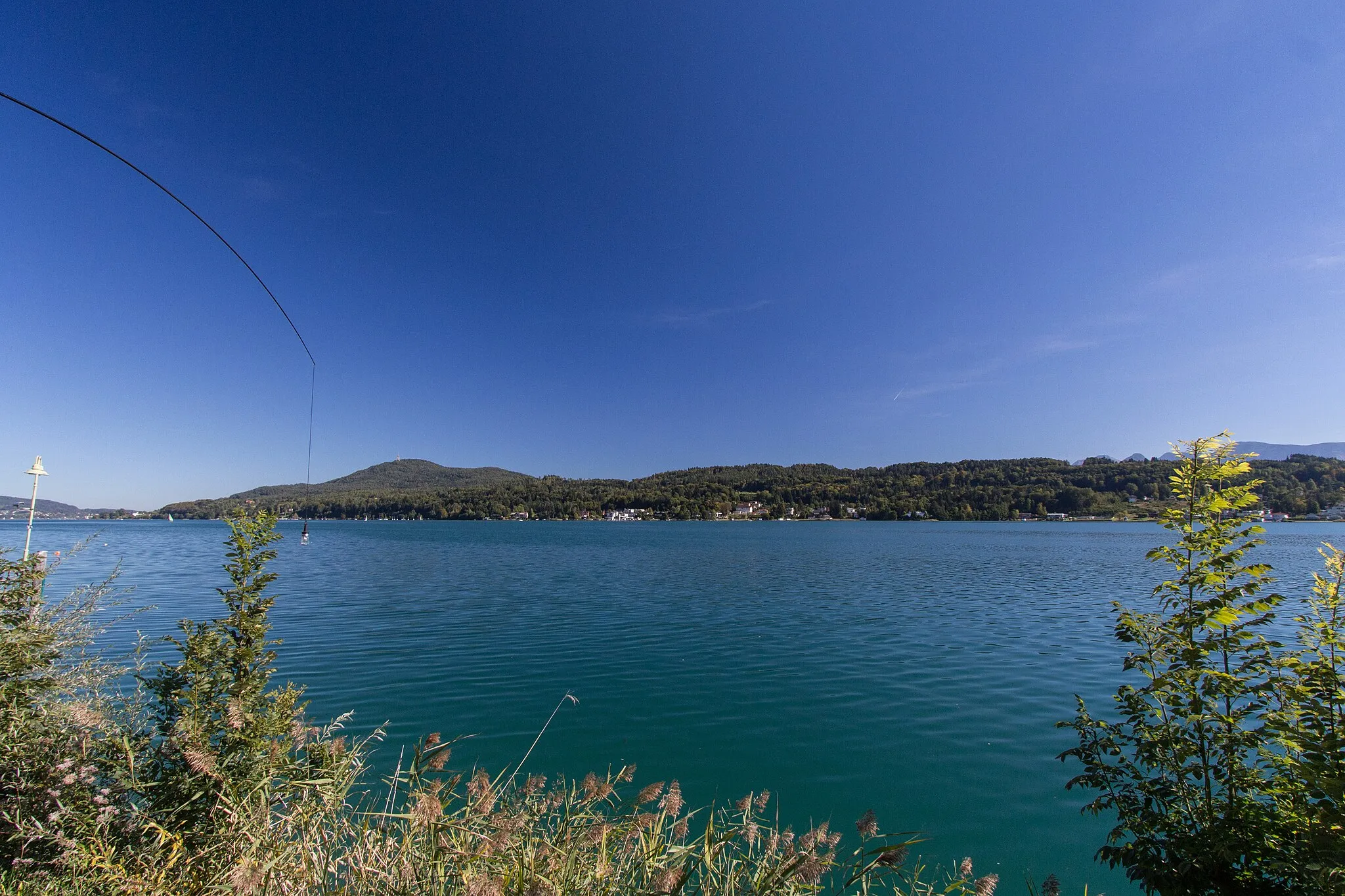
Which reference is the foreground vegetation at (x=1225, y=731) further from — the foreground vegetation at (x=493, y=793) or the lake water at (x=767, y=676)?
the lake water at (x=767, y=676)

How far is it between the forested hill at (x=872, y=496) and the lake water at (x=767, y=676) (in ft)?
387

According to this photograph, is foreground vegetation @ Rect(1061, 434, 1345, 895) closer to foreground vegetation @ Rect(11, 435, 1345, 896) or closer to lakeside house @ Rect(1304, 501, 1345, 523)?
foreground vegetation @ Rect(11, 435, 1345, 896)

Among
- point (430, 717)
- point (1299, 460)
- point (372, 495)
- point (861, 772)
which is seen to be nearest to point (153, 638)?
point (430, 717)

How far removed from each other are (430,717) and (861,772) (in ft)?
25.1

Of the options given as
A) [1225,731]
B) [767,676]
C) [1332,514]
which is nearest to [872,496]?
[1332,514]

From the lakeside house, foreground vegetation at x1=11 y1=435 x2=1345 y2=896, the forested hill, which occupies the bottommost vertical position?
the lakeside house

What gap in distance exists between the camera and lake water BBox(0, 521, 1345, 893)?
773 centimetres

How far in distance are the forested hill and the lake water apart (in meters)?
118

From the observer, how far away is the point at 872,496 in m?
165

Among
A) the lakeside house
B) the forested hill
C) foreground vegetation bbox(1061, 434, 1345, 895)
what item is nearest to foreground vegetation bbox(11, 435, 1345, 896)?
foreground vegetation bbox(1061, 434, 1345, 895)

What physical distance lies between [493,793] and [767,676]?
10.2 meters

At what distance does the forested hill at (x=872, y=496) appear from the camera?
12250 cm

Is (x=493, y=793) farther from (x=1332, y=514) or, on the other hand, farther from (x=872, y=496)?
(x=1332, y=514)

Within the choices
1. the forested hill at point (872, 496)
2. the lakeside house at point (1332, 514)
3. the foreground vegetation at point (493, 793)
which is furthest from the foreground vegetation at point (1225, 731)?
the lakeside house at point (1332, 514)
